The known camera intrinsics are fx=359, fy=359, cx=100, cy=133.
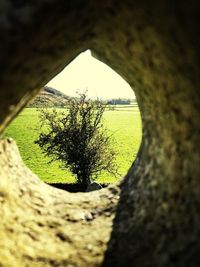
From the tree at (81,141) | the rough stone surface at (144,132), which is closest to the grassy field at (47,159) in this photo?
the tree at (81,141)

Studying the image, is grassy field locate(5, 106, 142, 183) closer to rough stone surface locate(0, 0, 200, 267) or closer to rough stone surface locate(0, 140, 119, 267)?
rough stone surface locate(0, 140, 119, 267)

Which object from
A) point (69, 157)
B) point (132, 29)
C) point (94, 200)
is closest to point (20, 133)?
point (69, 157)

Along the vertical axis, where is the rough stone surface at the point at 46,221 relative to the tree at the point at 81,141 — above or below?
below

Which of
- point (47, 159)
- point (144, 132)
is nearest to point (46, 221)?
point (144, 132)

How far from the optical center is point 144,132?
5.71 meters

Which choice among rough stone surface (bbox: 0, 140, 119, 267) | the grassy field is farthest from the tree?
rough stone surface (bbox: 0, 140, 119, 267)

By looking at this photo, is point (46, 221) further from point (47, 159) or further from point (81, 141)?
point (47, 159)

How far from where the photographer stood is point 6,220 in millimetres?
4836

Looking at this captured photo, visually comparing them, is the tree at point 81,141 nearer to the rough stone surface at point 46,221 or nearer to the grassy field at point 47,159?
the grassy field at point 47,159

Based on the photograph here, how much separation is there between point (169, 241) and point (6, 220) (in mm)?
2280

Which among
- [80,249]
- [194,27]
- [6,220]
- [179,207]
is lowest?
[80,249]

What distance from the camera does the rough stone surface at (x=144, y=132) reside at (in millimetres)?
2814

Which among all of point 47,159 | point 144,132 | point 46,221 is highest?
point 144,132

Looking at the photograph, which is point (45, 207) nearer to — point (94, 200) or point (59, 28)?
point (94, 200)
